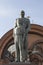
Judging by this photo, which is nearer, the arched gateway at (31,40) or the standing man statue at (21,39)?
the standing man statue at (21,39)

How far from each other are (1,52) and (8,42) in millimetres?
1397

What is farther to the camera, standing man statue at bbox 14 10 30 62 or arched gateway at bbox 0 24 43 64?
arched gateway at bbox 0 24 43 64

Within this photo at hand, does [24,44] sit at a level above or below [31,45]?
above

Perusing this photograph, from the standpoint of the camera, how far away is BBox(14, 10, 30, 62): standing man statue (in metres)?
11.4

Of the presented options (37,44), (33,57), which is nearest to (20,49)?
(33,57)

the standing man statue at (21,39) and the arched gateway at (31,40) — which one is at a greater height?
the standing man statue at (21,39)

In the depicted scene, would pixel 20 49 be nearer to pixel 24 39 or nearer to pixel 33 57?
pixel 24 39

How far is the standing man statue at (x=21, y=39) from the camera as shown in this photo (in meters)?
11.4

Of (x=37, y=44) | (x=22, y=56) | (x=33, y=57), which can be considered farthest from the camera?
(x=37, y=44)

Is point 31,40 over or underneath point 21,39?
underneath

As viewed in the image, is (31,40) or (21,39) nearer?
(21,39)

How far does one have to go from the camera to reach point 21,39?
11.5m

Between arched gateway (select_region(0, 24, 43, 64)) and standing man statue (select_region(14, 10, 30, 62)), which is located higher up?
standing man statue (select_region(14, 10, 30, 62))

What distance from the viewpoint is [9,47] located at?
28.8 meters
